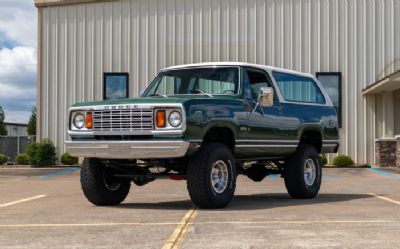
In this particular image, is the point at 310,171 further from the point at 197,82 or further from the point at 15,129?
the point at 15,129

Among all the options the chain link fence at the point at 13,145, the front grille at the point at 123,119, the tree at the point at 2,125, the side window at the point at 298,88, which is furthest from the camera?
the tree at the point at 2,125

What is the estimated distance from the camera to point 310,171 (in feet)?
39.1

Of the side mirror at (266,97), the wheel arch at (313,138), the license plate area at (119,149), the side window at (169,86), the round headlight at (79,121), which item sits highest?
the side window at (169,86)

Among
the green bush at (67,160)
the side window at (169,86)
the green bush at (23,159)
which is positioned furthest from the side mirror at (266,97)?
the green bush at (23,159)

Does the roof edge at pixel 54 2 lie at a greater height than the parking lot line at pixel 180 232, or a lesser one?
greater

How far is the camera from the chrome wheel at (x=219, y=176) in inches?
373

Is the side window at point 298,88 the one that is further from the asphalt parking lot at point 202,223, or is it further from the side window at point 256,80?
the asphalt parking lot at point 202,223

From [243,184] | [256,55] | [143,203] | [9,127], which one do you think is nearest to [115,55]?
[256,55]

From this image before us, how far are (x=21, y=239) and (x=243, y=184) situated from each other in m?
9.79

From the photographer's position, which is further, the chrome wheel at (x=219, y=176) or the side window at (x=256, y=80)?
the side window at (x=256, y=80)

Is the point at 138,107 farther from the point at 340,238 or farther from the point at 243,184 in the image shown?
the point at 243,184

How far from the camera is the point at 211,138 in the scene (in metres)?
9.94

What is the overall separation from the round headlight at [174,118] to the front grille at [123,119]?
28 cm

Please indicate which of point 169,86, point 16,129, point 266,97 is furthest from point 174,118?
point 16,129
